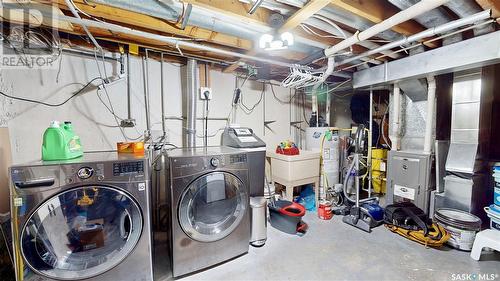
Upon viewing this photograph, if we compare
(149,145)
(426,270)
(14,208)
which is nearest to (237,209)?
(149,145)

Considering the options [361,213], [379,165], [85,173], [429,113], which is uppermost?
[429,113]

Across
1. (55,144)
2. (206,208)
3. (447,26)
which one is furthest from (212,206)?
(447,26)

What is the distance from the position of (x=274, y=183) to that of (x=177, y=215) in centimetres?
180

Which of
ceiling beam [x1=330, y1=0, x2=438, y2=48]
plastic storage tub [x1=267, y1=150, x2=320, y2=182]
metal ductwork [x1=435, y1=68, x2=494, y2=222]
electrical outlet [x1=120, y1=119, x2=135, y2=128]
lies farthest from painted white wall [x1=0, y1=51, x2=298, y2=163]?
metal ductwork [x1=435, y1=68, x2=494, y2=222]

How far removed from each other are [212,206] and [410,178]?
248 centimetres

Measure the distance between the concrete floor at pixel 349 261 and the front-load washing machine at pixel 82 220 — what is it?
0.57 m

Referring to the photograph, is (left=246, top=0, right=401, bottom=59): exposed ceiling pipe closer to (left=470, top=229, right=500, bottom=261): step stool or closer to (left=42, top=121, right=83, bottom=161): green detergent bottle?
(left=42, top=121, right=83, bottom=161): green detergent bottle

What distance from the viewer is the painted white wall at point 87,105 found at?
6.29 feet

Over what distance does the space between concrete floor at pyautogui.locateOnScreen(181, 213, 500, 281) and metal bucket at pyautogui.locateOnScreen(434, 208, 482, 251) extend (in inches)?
3.5

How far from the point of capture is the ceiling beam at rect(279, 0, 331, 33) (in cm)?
130

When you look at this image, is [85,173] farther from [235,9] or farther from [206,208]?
[235,9]

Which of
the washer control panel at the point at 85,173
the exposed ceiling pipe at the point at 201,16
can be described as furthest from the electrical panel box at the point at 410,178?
the washer control panel at the point at 85,173

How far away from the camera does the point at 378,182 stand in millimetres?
3330

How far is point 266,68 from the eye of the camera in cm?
292
